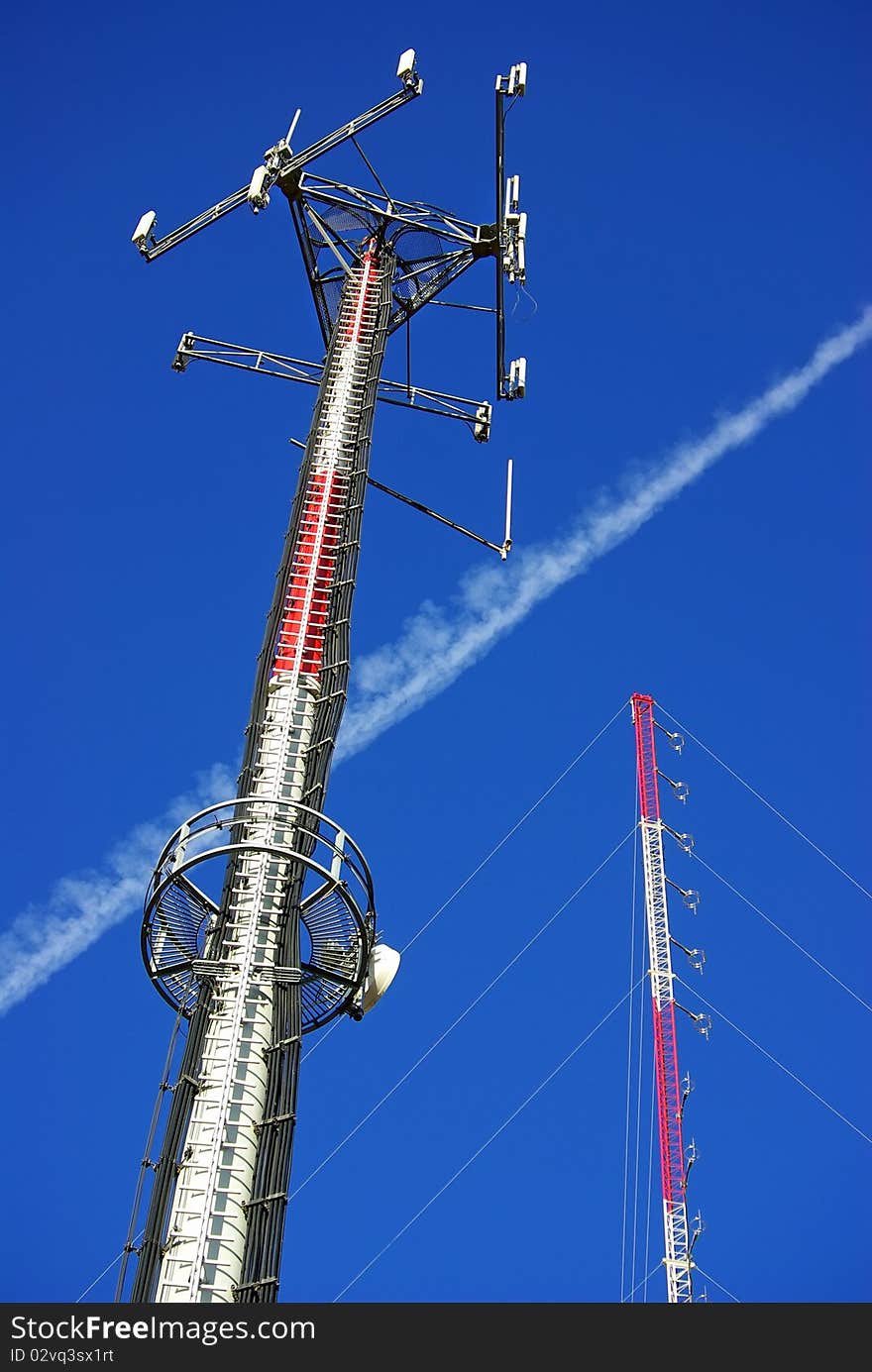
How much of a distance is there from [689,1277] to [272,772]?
42.8m

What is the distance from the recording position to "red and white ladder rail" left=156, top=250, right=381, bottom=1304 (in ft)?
80.9

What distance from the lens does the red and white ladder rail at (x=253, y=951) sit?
80.9ft

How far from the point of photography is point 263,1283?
79.8 feet

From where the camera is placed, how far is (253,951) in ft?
92.2

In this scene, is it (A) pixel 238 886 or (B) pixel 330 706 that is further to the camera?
(B) pixel 330 706

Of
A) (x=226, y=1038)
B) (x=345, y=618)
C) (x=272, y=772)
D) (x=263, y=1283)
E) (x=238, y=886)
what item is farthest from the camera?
(x=345, y=618)

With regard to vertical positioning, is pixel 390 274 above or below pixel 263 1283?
above

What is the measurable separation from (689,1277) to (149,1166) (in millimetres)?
44651
